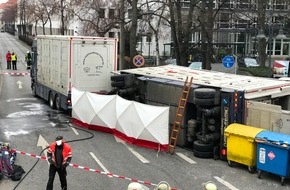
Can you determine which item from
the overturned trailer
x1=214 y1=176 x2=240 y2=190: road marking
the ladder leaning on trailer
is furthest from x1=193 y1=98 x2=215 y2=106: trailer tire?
x1=214 y1=176 x2=240 y2=190: road marking

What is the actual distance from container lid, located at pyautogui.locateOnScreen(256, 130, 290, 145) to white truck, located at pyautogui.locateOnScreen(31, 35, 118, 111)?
380 inches

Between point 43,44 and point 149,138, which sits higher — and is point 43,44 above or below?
above

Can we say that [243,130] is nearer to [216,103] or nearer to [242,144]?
[242,144]

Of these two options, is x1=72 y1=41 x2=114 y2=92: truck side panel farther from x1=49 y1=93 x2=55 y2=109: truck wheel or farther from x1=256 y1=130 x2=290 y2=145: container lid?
x1=256 y1=130 x2=290 y2=145: container lid

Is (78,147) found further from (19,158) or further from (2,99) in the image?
(2,99)

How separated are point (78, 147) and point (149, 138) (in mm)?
2373

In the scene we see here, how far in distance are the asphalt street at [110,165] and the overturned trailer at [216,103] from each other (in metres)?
0.59

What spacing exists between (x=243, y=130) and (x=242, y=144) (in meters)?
0.41

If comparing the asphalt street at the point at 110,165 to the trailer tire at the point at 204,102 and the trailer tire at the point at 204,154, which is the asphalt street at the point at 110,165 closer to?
the trailer tire at the point at 204,154

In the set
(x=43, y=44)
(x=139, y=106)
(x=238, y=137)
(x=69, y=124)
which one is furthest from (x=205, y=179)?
(x=43, y=44)

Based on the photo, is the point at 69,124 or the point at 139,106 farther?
the point at 69,124

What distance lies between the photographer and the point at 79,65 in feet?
63.3

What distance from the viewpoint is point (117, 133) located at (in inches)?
641

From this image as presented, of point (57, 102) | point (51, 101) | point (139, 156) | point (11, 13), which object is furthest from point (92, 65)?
point (11, 13)
